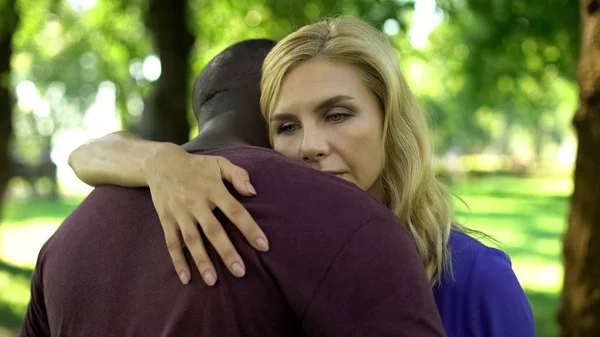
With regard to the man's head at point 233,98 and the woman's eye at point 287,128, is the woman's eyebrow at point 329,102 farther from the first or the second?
the man's head at point 233,98

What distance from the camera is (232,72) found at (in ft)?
8.60

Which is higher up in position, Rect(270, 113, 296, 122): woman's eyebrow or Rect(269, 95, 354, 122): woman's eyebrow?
Rect(269, 95, 354, 122): woman's eyebrow

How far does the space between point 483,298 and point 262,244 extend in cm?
73

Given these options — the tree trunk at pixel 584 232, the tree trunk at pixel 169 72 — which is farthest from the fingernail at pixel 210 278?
the tree trunk at pixel 169 72

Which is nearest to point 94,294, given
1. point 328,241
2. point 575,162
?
point 328,241

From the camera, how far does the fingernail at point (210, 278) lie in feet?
5.00

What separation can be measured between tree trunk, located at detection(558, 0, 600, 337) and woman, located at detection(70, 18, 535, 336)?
203 cm

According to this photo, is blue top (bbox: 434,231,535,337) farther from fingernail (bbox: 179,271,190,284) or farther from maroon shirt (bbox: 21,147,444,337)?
fingernail (bbox: 179,271,190,284)

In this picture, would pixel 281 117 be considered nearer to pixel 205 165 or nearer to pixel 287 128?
pixel 287 128

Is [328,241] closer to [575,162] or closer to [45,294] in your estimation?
[45,294]

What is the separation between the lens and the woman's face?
2.10 meters

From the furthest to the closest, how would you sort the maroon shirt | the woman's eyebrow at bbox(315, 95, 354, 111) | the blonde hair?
the blonde hair
the woman's eyebrow at bbox(315, 95, 354, 111)
the maroon shirt

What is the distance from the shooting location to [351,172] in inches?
85.6

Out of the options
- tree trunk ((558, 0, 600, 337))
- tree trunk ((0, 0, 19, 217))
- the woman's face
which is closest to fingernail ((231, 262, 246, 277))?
the woman's face
